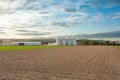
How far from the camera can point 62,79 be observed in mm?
9672

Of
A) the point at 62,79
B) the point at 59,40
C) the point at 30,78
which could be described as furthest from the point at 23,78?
the point at 59,40

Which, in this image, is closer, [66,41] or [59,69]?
[59,69]

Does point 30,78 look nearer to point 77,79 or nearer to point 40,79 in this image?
point 40,79

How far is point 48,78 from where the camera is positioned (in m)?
9.92

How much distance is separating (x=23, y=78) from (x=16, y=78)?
1.07ft

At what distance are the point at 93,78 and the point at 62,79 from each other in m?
1.51

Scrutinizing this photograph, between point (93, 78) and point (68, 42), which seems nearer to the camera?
point (93, 78)

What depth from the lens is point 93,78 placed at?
32.9ft

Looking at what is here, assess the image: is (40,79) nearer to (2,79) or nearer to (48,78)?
(48,78)

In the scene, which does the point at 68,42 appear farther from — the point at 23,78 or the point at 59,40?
the point at 23,78

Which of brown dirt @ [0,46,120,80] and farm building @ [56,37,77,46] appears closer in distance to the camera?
brown dirt @ [0,46,120,80]

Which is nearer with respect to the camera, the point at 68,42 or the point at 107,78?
the point at 107,78

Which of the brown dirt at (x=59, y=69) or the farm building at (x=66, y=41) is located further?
the farm building at (x=66, y=41)

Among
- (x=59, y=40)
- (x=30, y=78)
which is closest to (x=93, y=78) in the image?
(x=30, y=78)
